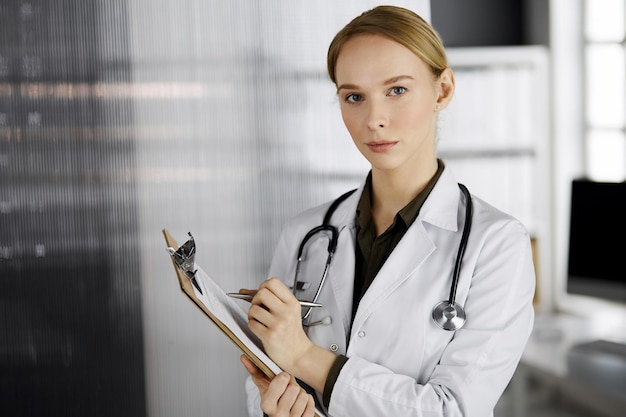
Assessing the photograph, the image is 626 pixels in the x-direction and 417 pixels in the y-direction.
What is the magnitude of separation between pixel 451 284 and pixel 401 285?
0.10 metres

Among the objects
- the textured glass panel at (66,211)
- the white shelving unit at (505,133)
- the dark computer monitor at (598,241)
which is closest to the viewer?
the textured glass panel at (66,211)

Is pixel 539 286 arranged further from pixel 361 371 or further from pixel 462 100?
pixel 361 371

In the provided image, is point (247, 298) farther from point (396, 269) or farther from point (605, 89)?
point (605, 89)

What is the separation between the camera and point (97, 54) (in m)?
1.94

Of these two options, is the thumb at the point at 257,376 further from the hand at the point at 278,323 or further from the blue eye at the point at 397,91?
the blue eye at the point at 397,91

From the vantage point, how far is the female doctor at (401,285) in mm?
1231

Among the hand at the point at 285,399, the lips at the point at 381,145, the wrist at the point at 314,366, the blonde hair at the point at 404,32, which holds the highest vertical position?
the blonde hair at the point at 404,32

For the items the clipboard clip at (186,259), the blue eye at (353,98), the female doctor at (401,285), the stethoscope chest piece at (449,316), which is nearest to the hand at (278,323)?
the female doctor at (401,285)

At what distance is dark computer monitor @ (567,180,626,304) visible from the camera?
2.68 meters

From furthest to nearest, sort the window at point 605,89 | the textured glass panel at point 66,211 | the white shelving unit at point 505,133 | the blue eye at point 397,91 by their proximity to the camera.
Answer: the window at point 605,89
the white shelving unit at point 505,133
the textured glass panel at point 66,211
the blue eye at point 397,91

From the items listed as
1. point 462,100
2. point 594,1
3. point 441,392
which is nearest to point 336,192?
point 441,392

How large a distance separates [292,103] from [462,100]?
1437 millimetres

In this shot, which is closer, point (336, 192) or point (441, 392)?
point (441, 392)

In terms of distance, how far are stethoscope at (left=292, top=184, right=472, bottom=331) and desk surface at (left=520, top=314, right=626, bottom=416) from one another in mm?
1091
